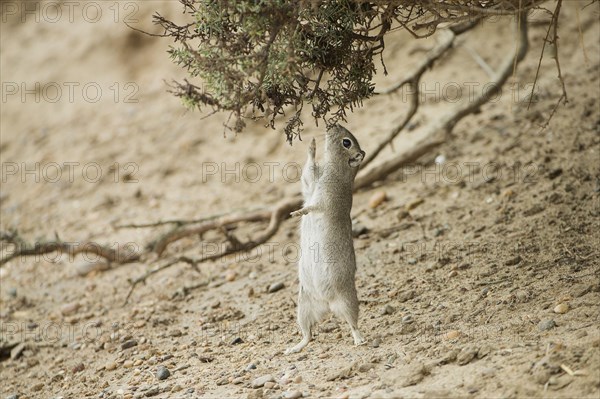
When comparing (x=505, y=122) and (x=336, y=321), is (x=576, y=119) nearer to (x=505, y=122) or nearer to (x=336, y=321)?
(x=505, y=122)

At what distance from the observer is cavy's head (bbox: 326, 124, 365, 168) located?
611 centimetres

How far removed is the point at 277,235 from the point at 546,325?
13.0 feet

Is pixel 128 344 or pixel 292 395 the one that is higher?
pixel 128 344

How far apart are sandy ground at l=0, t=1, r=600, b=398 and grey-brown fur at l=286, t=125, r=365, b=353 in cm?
28

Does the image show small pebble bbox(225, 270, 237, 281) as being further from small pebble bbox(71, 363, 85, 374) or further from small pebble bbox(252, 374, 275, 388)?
small pebble bbox(252, 374, 275, 388)

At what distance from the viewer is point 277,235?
8523 millimetres

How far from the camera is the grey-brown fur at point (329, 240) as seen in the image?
5680 millimetres

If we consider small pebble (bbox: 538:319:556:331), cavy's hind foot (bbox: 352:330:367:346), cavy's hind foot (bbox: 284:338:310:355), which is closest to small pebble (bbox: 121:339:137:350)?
cavy's hind foot (bbox: 284:338:310:355)

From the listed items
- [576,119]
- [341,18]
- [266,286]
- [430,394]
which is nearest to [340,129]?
[341,18]

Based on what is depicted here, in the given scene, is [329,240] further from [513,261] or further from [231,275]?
[231,275]

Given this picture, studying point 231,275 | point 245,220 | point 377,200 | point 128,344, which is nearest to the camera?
point 128,344

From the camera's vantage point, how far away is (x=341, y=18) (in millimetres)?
5094

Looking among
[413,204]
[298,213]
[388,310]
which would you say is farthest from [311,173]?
[413,204]

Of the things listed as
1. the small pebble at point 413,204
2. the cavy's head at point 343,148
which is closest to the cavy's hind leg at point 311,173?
the cavy's head at point 343,148
